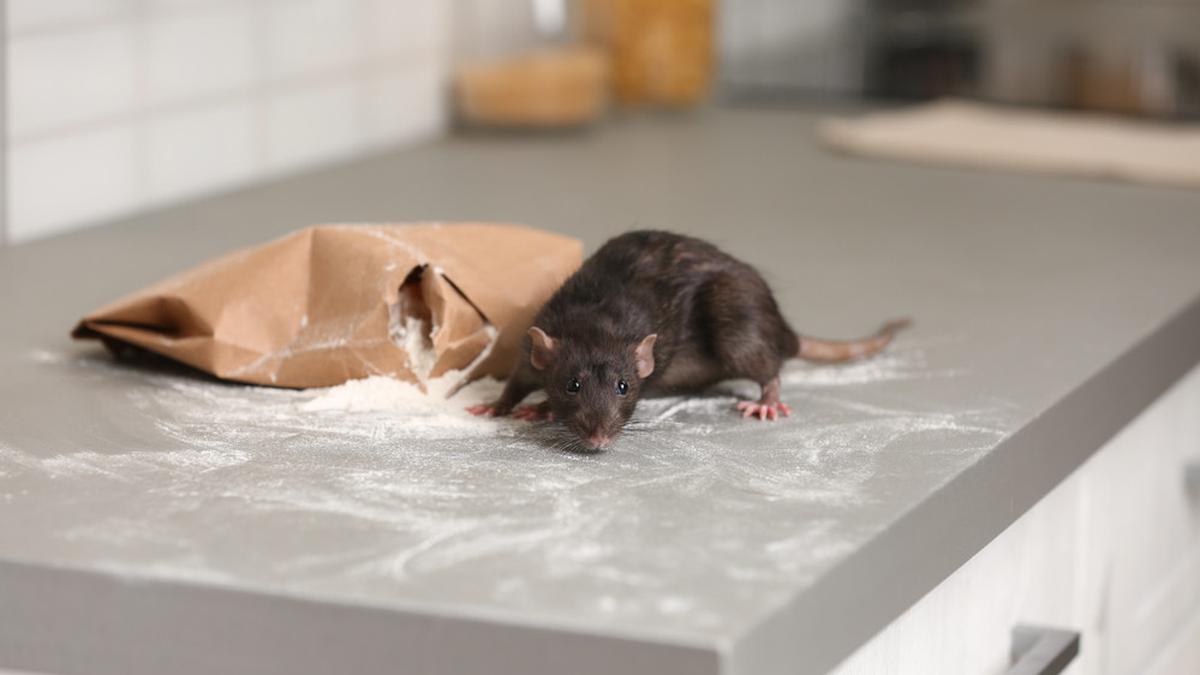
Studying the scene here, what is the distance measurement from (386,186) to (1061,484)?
3.15ft

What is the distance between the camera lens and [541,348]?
1.17 m

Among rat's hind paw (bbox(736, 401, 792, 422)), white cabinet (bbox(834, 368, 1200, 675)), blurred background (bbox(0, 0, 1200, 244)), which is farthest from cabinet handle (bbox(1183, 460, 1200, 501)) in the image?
blurred background (bbox(0, 0, 1200, 244))

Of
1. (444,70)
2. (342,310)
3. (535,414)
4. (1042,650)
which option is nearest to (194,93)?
(444,70)

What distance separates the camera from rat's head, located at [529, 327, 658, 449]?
110cm

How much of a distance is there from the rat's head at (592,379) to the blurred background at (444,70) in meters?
0.76

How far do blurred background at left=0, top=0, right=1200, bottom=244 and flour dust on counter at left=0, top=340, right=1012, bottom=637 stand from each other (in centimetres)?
52

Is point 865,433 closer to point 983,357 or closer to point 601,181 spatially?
point 983,357

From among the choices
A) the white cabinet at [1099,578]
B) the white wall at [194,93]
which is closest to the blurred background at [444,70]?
the white wall at [194,93]

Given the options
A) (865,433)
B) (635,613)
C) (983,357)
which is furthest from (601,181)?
(635,613)

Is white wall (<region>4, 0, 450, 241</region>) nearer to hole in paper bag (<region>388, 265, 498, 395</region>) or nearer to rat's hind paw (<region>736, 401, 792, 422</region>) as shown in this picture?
hole in paper bag (<region>388, 265, 498, 395</region>)

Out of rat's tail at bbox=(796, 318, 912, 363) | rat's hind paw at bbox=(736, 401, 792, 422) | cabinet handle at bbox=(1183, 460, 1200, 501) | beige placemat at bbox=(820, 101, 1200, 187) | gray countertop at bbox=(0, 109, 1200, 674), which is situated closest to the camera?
gray countertop at bbox=(0, 109, 1200, 674)

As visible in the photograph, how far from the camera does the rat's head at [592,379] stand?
110 centimetres

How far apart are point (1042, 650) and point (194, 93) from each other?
1.12 m

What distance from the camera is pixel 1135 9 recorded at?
2.53 meters
